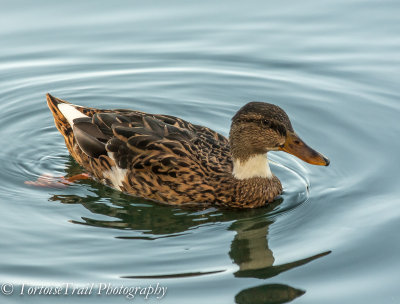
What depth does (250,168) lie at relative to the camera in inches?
340

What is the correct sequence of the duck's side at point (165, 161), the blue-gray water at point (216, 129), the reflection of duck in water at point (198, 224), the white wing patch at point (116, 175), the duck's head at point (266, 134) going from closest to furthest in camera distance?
the reflection of duck in water at point (198, 224) < the blue-gray water at point (216, 129) < the duck's head at point (266, 134) < the duck's side at point (165, 161) < the white wing patch at point (116, 175)

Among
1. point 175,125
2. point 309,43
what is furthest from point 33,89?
point 309,43

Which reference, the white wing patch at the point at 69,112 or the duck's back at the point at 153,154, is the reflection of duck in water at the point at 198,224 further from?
the white wing patch at the point at 69,112

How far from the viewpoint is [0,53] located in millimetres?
12070

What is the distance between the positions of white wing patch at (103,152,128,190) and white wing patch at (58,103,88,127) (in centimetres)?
75

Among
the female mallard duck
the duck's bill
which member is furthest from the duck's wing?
the duck's bill

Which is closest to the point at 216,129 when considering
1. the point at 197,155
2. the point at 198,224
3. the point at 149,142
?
the point at 197,155

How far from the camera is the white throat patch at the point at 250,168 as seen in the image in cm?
860

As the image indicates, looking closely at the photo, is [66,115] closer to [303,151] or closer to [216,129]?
[216,129]

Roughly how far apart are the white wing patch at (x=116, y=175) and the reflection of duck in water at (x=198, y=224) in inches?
4.2

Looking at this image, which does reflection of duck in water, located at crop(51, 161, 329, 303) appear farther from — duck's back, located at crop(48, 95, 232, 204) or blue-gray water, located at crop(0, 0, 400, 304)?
duck's back, located at crop(48, 95, 232, 204)

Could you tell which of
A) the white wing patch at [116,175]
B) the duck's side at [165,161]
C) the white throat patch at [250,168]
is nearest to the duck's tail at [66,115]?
the duck's side at [165,161]

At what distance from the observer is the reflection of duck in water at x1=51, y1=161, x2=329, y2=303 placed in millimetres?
6926

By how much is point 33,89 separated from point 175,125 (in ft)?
11.0
